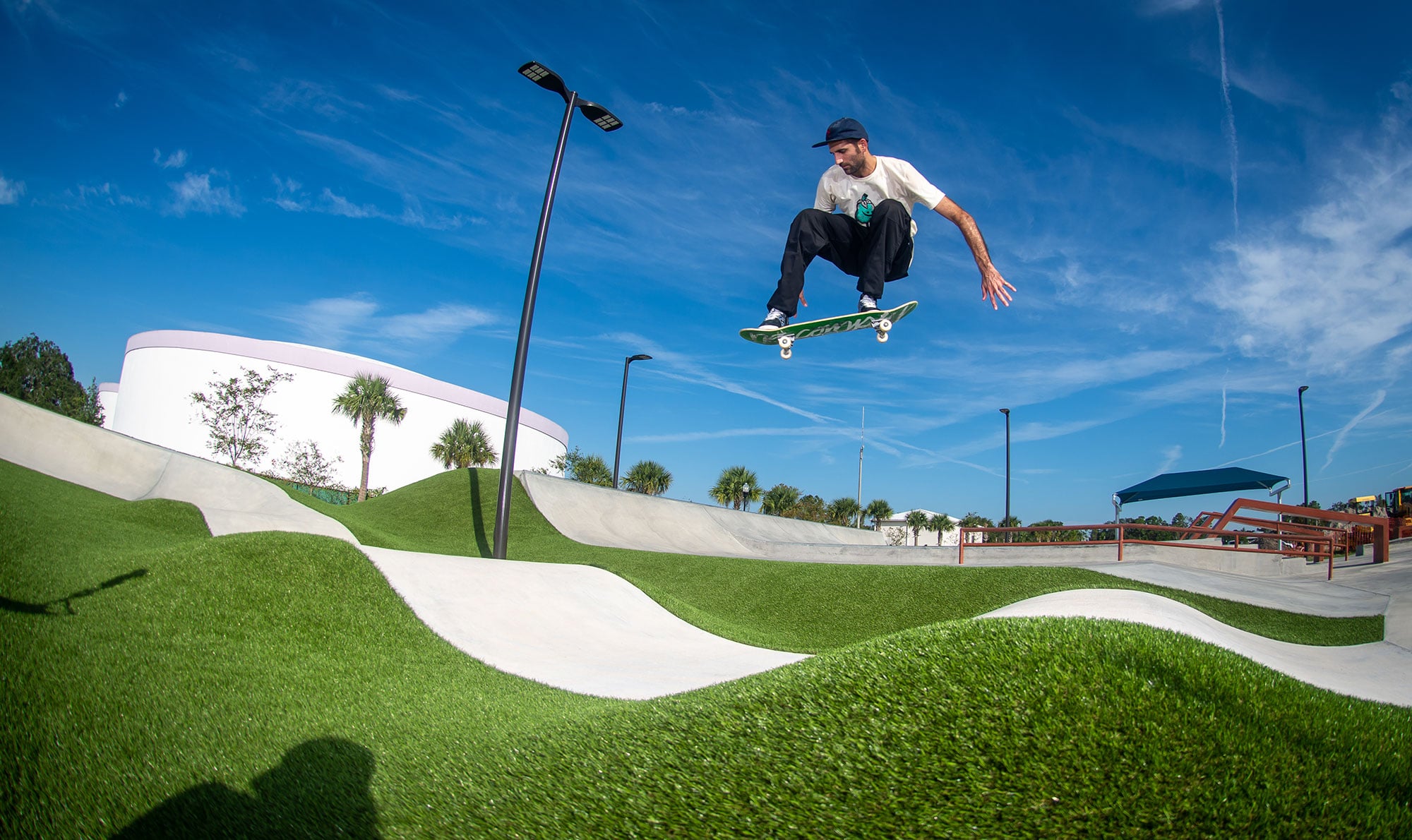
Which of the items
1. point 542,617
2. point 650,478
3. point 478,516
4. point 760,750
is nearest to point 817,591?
point 542,617

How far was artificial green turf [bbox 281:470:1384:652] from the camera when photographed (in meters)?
10.3

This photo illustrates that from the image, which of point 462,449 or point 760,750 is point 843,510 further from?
point 760,750

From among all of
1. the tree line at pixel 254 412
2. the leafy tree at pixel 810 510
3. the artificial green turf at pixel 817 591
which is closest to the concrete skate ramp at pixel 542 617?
the artificial green turf at pixel 817 591

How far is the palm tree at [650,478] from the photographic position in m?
52.0

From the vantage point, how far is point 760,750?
9.16ft

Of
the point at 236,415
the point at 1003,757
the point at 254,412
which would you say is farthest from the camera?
the point at 254,412

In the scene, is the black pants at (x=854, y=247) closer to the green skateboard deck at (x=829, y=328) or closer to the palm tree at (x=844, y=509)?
the green skateboard deck at (x=829, y=328)

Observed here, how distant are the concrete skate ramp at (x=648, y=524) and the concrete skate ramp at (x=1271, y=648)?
1210cm

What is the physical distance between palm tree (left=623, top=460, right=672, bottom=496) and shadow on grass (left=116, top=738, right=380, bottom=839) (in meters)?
48.3

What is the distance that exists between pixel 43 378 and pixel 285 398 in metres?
21.1

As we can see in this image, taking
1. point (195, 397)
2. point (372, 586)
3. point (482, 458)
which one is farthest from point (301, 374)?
point (372, 586)

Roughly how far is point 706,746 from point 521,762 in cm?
109

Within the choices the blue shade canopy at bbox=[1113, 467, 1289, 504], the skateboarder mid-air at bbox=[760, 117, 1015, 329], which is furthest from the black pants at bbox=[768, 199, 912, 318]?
the blue shade canopy at bbox=[1113, 467, 1289, 504]

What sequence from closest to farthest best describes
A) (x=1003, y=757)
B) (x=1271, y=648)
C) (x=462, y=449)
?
(x=1003, y=757)
(x=1271, y=648)
(x=462, y=449)
